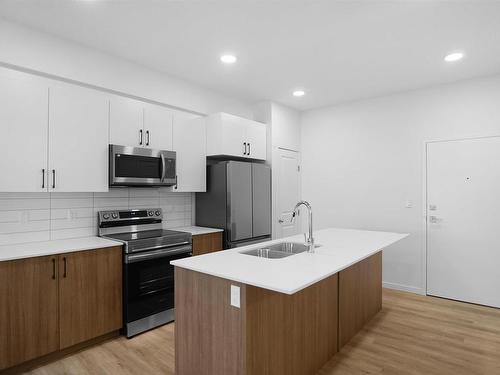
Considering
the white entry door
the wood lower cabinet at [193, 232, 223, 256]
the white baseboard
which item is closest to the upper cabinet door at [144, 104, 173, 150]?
the wood lower cabinet at [193, 232, 223, 256]

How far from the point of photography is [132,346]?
9.00 feet

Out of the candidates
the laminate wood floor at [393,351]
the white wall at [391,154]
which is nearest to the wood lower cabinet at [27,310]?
the laminate wood floor at [393,351]

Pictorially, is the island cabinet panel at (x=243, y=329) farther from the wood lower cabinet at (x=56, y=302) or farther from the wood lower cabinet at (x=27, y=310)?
the wood lower cabinet at (x=27, y=310)

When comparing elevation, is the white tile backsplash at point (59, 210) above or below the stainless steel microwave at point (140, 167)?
below

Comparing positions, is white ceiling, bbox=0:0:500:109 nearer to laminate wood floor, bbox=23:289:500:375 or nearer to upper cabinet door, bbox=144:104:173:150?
upper cabinet door, bbox=144:104:173:150

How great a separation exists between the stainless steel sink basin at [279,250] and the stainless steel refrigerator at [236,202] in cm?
107

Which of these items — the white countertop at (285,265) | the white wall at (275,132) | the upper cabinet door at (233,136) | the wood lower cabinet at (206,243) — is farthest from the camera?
the white wall at (275,132)

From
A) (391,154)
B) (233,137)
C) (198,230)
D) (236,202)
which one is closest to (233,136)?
(233,137)

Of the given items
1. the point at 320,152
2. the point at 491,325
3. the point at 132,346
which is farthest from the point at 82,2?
the point at 491,325

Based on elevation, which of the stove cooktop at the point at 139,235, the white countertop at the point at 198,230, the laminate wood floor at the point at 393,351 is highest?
the stove cooktop at the point at 139,235

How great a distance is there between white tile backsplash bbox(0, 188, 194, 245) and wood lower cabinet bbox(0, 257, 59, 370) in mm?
537

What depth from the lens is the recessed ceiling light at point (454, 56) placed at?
310 centimetres

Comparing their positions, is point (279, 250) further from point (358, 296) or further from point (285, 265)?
point (358, 296)

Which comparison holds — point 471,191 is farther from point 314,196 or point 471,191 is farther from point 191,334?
point 191,334
